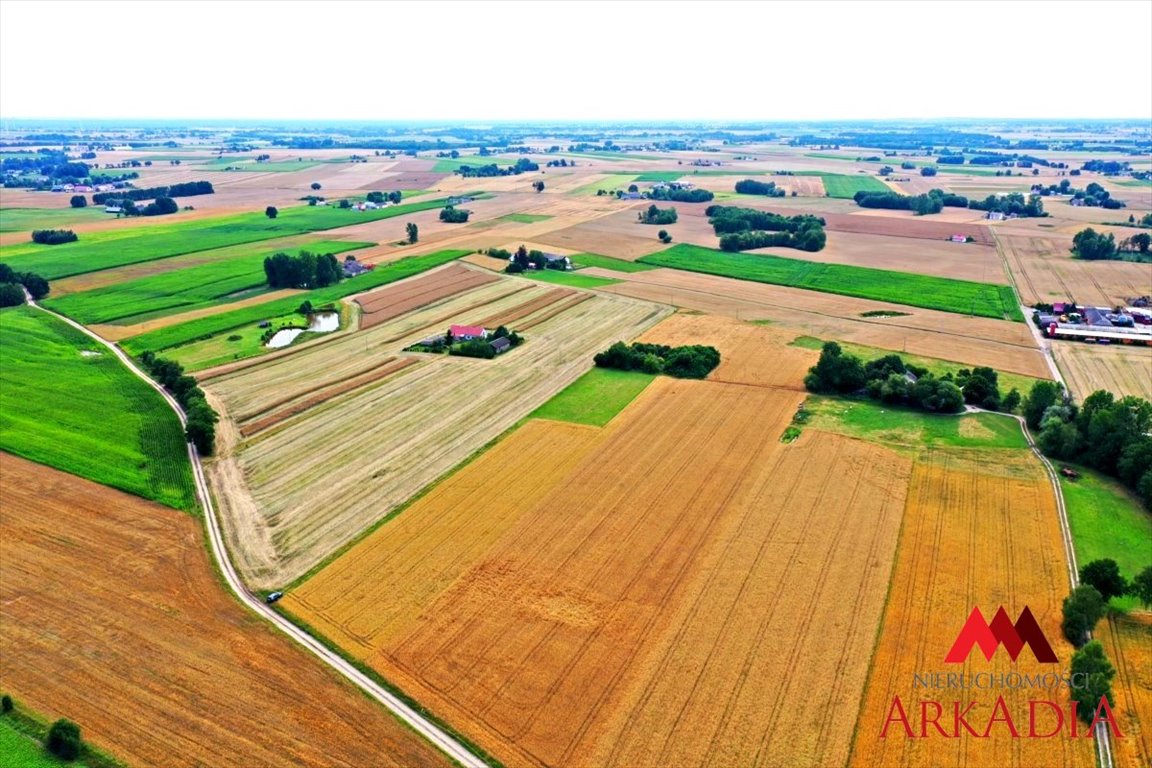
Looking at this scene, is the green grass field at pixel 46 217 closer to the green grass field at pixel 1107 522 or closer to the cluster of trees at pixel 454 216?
the cluster of trees at pixel 454 216

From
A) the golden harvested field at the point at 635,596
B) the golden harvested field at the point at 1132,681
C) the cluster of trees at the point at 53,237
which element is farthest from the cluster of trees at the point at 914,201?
the cluster of trees at the point at 53,237

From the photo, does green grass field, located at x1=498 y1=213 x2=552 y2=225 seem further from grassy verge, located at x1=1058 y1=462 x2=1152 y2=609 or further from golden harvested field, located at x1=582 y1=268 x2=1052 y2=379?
grassy verge, located at x1=1058 y1=462 x2=1152 y2=609

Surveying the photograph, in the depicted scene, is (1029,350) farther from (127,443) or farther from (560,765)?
(127,443)

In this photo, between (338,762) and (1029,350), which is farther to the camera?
(1029,350)

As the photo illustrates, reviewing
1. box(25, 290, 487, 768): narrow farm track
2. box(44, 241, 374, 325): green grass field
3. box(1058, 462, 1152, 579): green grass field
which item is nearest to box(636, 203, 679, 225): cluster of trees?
box(44, 241, 374, 325): green grass field

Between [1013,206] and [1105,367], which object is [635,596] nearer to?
[1105,367]

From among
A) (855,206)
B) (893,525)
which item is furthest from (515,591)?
(855,206)
